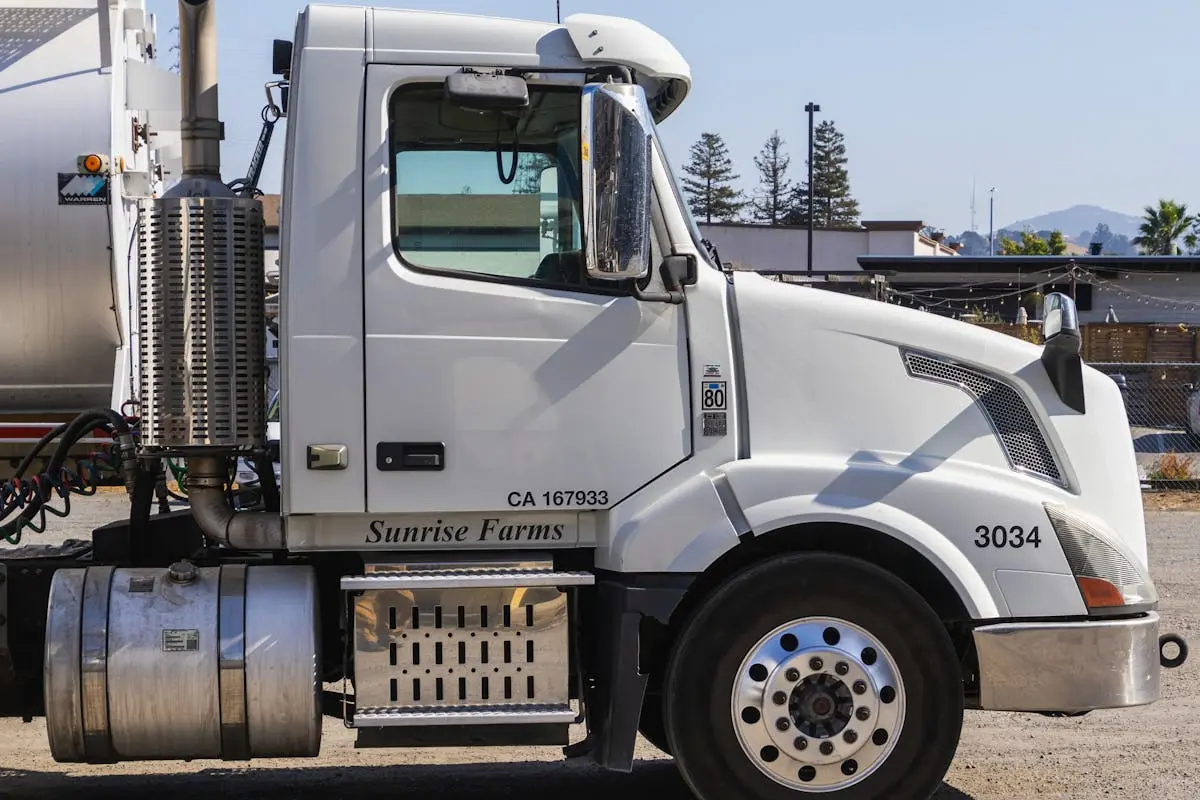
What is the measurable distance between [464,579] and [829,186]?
82.3 metres

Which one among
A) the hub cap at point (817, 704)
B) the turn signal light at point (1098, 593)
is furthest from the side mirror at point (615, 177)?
the turn signal light at point (1098, 593)

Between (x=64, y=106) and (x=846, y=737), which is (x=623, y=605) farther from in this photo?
(x=64, y=106)

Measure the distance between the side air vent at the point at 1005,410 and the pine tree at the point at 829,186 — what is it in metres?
80.4

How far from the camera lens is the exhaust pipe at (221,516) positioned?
17.0 feet

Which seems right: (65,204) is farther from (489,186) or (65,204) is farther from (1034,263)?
(1034,263)

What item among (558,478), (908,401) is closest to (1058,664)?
(908,401)

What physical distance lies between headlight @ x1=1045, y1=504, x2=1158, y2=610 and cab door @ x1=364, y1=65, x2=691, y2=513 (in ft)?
4.46

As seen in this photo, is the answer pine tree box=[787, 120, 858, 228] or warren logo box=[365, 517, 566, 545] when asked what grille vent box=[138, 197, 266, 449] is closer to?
warren logo box=[365, 517, 566, 545]

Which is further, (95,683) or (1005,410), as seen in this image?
(1005,410)

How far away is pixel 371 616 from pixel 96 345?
9.88ft

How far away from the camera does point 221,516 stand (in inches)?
207

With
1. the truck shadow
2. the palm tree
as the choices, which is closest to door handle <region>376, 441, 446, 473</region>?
the truck shadow

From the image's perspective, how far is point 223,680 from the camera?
4.86m

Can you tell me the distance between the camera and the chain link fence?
54.5 ft
